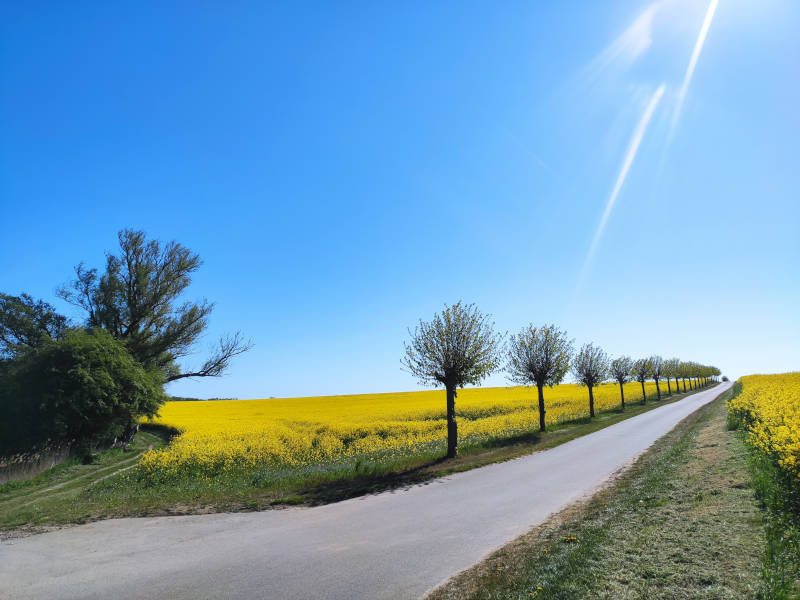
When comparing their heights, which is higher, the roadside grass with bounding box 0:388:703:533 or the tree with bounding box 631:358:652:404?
the tree with bounding box 631:358:652:404

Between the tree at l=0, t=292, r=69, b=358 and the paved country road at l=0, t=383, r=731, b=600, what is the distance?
84.5ft

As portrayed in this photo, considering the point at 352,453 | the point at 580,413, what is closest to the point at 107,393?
the point at 352,453

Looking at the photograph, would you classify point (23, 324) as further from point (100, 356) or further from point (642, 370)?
point (642, 370)

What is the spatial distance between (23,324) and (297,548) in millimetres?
33132

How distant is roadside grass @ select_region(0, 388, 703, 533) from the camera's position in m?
11.1

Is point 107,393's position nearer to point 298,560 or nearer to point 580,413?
point 298,560

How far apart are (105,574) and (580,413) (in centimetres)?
3945

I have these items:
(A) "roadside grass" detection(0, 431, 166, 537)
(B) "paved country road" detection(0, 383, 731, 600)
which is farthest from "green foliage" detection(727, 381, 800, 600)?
(A) "roadside grass" detection(0, 431, 166, 537)

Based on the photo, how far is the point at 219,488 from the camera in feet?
43.9

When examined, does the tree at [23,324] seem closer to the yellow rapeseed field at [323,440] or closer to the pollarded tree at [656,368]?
the yellow rapeseed field at [323,440]

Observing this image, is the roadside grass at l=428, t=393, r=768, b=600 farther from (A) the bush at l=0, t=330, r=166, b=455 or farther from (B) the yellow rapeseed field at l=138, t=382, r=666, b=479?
(A) the bush at l=0, t=330, r=166, b=455

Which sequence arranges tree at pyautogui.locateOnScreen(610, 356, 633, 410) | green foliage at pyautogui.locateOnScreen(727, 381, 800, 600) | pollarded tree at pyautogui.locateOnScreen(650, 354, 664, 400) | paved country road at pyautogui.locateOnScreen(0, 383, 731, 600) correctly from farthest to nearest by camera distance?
pollarded tree at pyautogui.locateOnScreen(650, 354, 664, 400) → tree at pyautogui.locateOnScreen(610, 356, 633, 410) → paved country road at pyautogui.locateOnScreen(0, 383, 731, 600) → green foliage at pyautogui.locateOnScreen(727, 381, 800, 600)

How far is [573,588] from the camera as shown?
518cm

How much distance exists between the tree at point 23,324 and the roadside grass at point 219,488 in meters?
15.4
